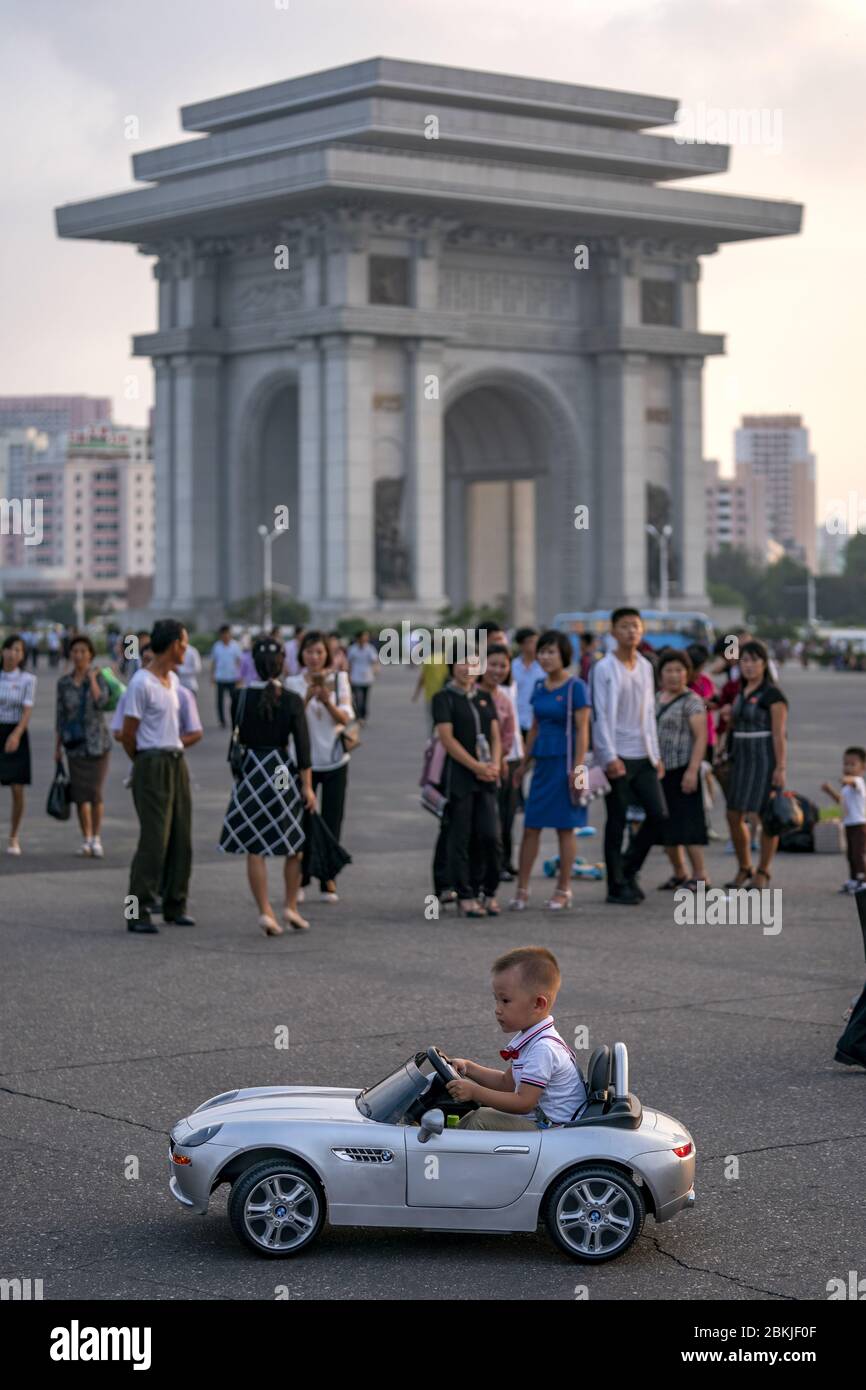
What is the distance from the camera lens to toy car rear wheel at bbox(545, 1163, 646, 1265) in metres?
6.82

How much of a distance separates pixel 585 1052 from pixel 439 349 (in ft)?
201

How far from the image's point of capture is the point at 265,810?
1345 centimetres

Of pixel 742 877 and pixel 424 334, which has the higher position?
pixel 424 334

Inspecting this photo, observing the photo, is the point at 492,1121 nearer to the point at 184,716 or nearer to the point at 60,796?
the point at 184,716

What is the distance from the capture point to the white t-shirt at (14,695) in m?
18.3

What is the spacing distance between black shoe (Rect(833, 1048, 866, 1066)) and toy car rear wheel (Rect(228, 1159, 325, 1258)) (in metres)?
3.29

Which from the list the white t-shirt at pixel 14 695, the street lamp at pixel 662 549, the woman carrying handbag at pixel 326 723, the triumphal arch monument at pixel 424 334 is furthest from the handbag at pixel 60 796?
the street lamp at pixel 662 549

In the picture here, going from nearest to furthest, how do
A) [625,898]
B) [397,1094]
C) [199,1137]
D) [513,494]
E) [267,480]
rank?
1. [199,1137]
2. [397,1094]
3. [625,898]
4. [267,480]
5. [513,494]

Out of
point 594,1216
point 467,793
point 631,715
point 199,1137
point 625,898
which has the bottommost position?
point 625,898

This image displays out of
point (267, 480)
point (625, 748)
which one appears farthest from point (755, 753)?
point (267, 480)

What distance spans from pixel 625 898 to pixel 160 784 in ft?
10.8

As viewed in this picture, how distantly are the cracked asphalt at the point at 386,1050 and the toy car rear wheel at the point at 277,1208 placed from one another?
0.24 ft

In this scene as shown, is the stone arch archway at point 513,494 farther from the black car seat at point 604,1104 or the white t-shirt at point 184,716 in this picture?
the black car seat at point 604,1104

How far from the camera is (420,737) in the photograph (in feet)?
110
